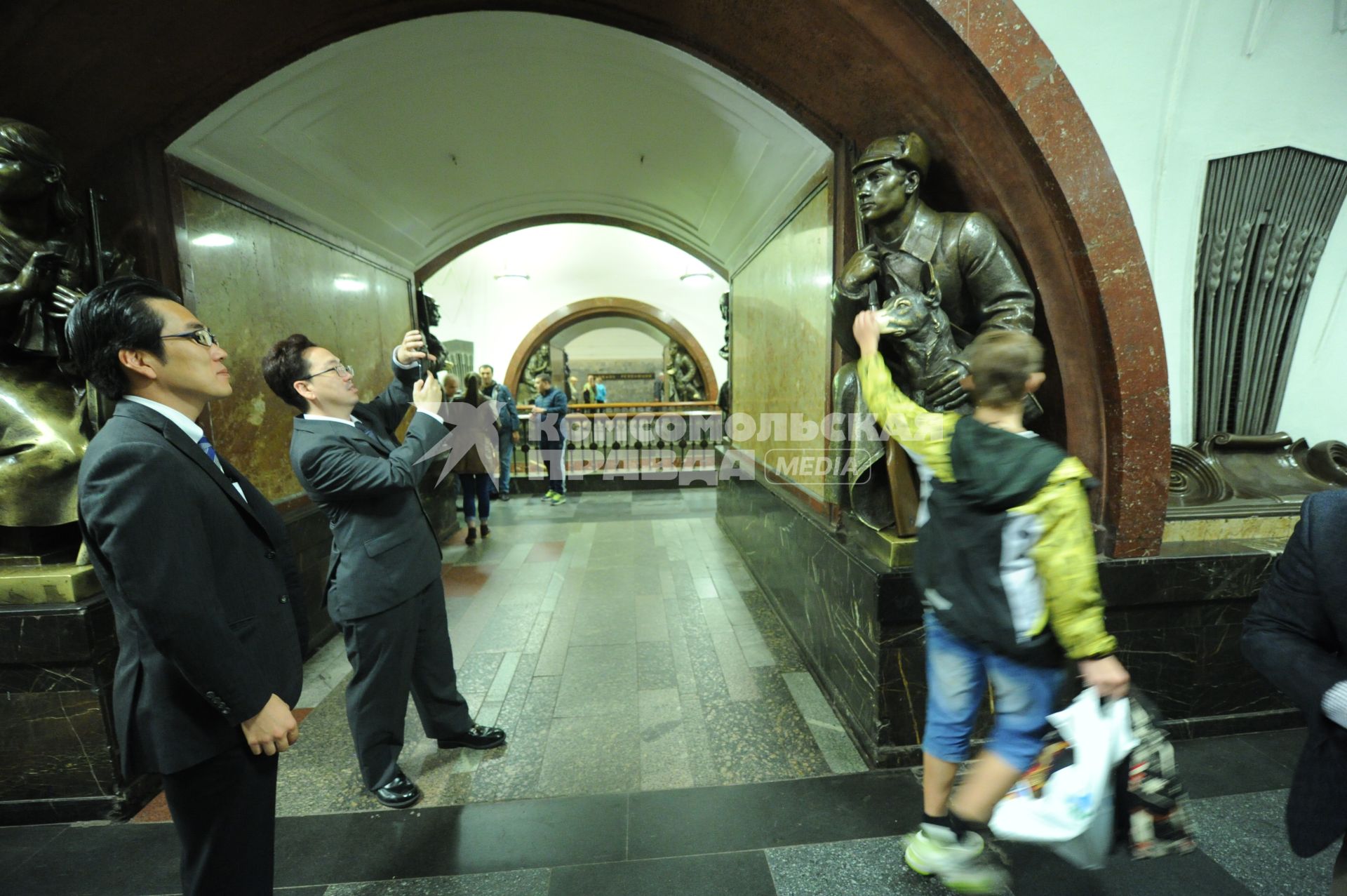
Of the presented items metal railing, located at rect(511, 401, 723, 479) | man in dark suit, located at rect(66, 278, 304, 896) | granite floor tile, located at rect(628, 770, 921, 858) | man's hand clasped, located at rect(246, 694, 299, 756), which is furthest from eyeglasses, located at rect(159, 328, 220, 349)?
metal railing, located at rect(511, 401, 723, 479)

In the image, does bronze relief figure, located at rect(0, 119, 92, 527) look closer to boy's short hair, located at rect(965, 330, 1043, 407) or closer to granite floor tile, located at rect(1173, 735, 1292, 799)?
boy's short hair, located at rect(965, 330, 1043, 407)

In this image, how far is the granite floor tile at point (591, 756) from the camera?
77.1 inches

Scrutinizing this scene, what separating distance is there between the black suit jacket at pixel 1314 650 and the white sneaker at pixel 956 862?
697 mm

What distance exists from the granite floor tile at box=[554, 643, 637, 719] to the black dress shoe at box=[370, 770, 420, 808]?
64 cm

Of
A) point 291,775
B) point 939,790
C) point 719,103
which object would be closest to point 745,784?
point 939,790

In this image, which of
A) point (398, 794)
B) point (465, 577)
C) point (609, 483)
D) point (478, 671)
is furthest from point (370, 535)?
point (609, 483)

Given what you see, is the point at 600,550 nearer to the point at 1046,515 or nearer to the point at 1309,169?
the point at 1046,515

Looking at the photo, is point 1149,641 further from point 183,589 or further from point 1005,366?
point 183,589

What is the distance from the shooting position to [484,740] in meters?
2.17

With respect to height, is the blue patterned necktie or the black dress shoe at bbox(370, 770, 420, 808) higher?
the blue patterned necktie

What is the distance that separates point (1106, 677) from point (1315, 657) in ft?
1.03

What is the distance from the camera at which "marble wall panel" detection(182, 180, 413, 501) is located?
101 inches

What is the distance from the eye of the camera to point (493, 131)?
329 centimetres

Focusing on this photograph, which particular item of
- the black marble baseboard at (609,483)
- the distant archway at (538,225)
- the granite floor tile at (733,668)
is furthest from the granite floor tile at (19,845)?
the black marble baseboard at (609,483)
